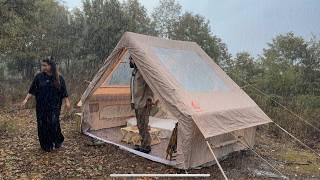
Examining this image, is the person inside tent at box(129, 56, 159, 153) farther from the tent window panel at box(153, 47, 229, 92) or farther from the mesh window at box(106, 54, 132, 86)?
the mesh window at box(106, 54, 132, 86)

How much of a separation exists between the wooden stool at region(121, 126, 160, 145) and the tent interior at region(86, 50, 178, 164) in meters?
0.11

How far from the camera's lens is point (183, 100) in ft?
17.4

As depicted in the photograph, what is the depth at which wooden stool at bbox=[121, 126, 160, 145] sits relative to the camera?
6535mm

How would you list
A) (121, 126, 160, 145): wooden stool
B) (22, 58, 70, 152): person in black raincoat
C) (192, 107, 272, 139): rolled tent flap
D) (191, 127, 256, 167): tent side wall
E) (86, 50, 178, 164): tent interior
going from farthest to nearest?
1. (86, 50, 178, 164): tent interior
2. (121, 126, 160, 145): wooden stool
3. (22, 58, 70, 152): person in black raincoat
4. (191, 127, 256, 167): tent side wall
5. (192, 107, 272, 139): rolled tent flap

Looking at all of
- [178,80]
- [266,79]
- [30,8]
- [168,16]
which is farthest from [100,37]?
[178,80]

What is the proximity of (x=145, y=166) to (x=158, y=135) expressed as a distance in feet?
4.97

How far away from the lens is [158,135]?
23.0ft

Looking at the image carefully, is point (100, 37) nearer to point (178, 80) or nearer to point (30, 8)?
point (30, 8)

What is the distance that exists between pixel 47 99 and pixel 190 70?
2337 mm

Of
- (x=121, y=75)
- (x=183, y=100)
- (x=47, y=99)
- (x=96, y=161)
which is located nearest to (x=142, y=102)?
(x=183, y=100)

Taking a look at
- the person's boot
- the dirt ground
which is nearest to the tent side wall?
the dirt ground

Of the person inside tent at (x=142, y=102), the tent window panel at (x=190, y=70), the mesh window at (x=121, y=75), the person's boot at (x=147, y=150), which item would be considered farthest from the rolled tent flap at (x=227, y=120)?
the mesh window at (x=121, y=75)

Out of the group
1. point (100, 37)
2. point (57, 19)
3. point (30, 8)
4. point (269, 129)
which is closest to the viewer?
point (269, 129)

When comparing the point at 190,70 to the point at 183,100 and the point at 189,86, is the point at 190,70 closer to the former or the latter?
the point at 189,86
